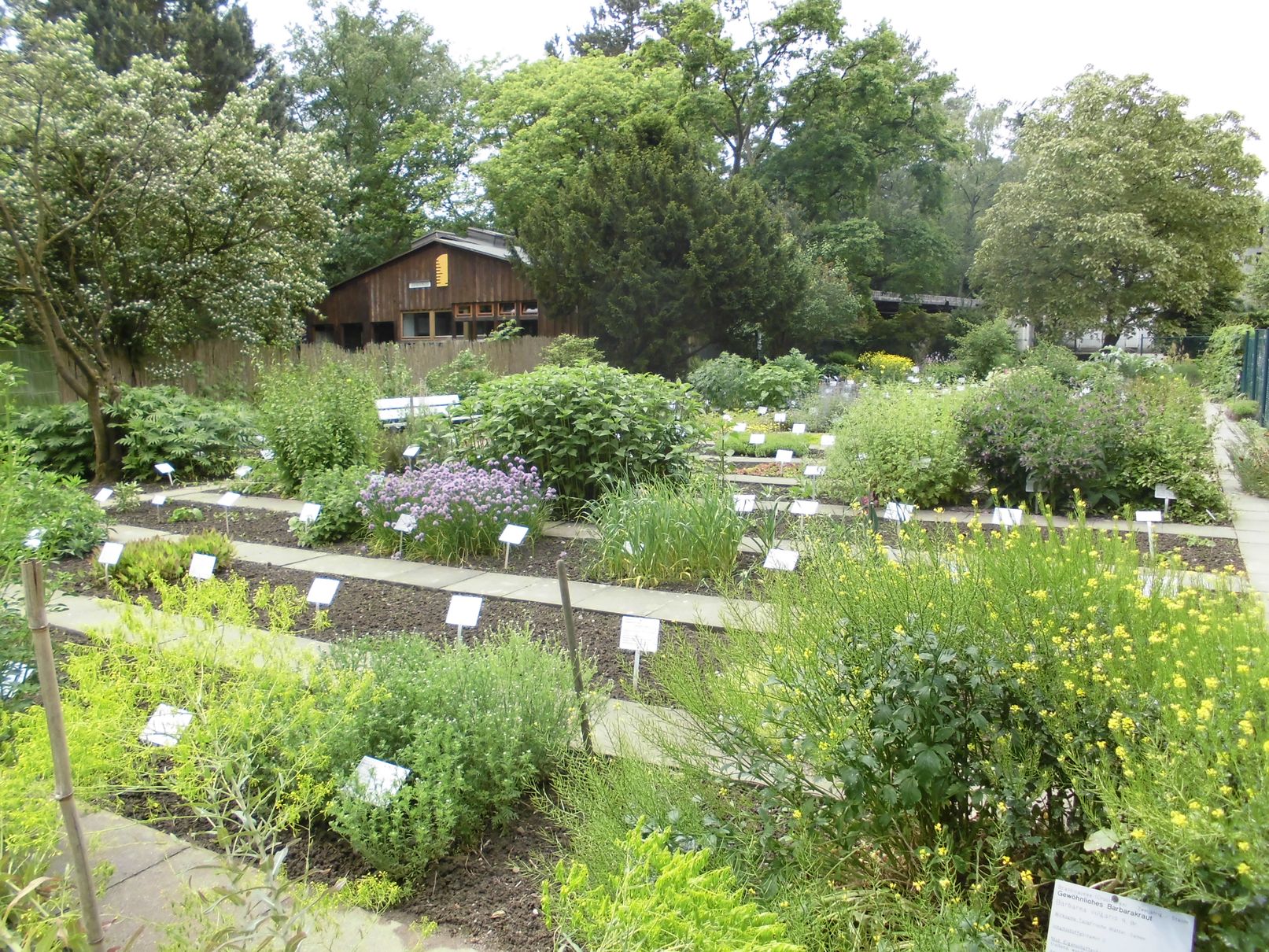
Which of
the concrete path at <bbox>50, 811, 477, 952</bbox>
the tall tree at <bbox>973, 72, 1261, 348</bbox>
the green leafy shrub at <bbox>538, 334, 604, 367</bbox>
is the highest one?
the tall tree at <bbox>973, 72, 1261, 348</bbox>

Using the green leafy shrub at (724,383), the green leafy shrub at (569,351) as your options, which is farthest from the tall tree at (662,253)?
the green leafy shrub at (724,383)

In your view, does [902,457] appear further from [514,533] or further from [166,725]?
[166,725]

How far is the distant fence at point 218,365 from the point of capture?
44.7 ft

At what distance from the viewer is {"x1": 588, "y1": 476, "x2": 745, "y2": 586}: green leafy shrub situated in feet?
18.4

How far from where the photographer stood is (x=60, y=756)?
168cm

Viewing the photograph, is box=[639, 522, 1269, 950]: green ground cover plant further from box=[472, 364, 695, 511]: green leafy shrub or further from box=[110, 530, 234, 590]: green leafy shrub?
box=[472, 364, 695, 511]: green leafy shrub

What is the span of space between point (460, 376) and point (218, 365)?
4487 mm

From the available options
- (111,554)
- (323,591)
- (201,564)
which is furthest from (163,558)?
(323,591)

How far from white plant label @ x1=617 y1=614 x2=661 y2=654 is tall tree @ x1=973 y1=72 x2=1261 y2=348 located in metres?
24.3

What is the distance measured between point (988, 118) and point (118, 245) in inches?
1889

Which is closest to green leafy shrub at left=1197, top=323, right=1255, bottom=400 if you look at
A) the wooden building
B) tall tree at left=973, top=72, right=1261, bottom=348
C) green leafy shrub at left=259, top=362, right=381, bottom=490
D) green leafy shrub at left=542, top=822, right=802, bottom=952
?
tall tree at left=973, top=72, right=1261, bottom=348

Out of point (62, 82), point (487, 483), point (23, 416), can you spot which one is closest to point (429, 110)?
point (62, 82)

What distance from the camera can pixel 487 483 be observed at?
653cm

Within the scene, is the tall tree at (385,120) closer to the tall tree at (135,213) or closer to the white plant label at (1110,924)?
the tall tree at (135,213)
